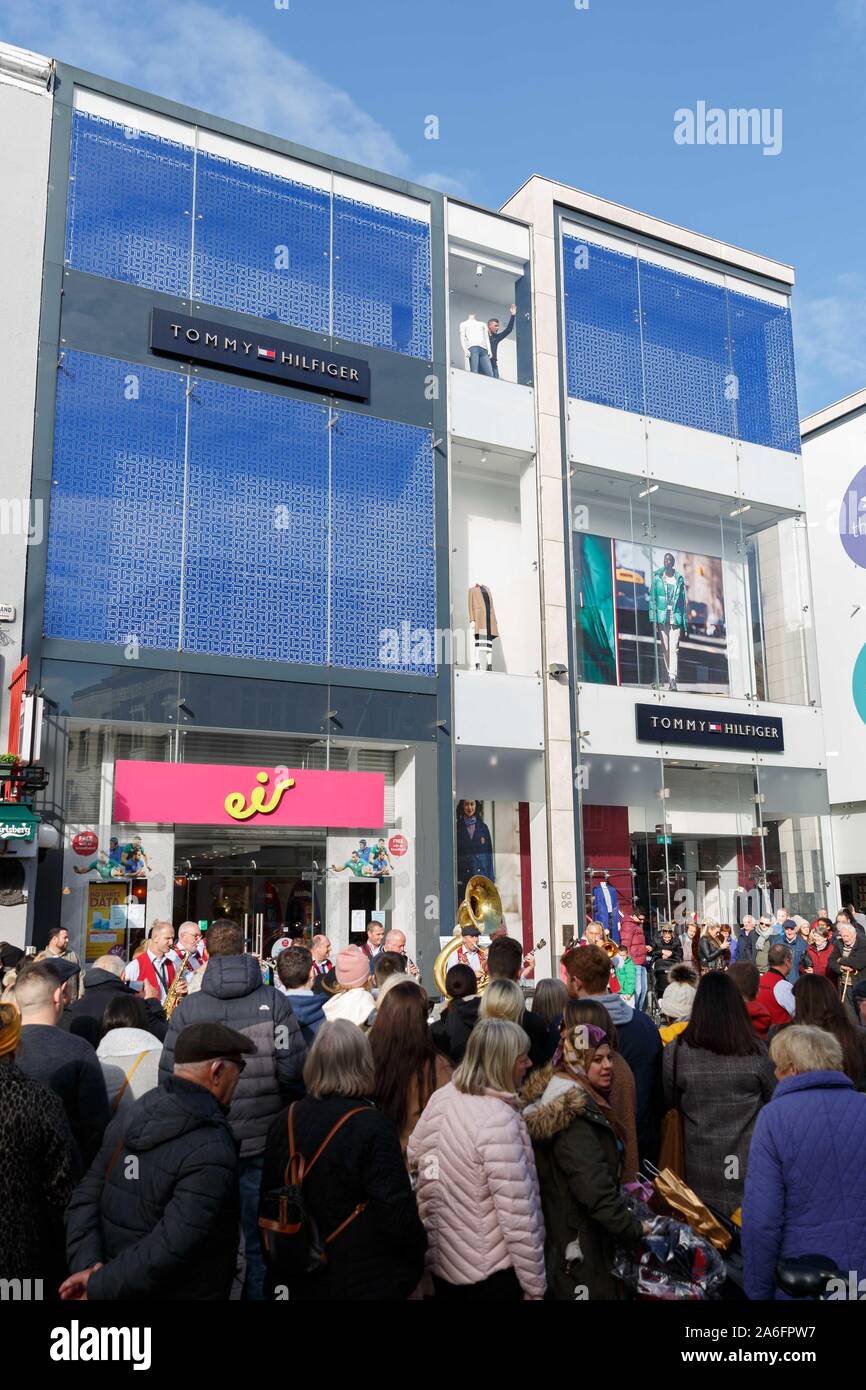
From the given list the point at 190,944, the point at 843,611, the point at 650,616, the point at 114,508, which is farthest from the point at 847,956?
the point at 843,611

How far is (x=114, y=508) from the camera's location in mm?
16812

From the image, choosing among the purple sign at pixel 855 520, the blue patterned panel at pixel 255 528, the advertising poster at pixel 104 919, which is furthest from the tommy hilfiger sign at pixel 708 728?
the advertising poster at pixel 104 919

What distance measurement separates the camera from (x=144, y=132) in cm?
1809

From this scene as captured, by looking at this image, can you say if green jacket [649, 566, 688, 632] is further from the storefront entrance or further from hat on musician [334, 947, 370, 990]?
hat on musician [334, 947, 370, 990]

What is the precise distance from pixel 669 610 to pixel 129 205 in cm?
1347

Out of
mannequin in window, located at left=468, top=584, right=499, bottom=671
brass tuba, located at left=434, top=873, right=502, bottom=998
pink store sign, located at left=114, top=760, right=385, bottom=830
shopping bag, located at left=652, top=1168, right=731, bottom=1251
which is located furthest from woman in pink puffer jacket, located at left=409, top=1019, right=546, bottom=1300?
mannequin in window, located at left=468, top=584, right=499, bottom=671

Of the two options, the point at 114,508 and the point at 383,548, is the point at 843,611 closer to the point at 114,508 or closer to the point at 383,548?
the point at 383,548

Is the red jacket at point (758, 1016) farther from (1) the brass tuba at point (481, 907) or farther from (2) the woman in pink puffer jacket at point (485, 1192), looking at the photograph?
(1) the brass tuba at point (481, 907)

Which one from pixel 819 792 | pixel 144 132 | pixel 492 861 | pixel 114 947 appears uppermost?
pixel 144 132

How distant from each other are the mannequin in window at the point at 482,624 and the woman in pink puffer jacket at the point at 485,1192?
16770 mm

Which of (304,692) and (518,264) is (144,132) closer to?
(518,264)

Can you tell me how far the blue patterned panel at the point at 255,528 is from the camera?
17.4 meters
